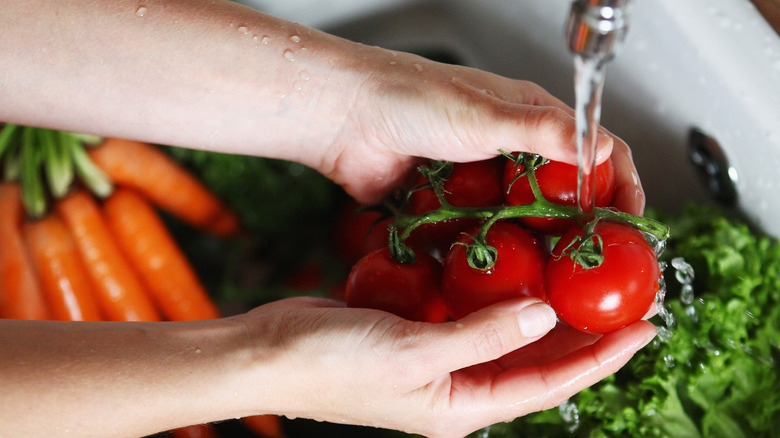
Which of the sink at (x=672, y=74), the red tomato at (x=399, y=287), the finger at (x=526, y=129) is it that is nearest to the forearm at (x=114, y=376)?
the red tomato at (x=399, y=287)

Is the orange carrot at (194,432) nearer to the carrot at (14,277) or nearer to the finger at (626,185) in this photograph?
the carrot at (14,277)

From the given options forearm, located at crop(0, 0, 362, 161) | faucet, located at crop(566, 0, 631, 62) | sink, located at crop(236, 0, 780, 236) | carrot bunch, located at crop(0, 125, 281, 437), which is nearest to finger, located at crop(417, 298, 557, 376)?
faucet, located at crop(566, 0, 631, 62)

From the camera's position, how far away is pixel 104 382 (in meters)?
0.78

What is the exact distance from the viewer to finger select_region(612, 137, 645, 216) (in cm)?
91

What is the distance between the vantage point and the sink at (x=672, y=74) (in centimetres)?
107

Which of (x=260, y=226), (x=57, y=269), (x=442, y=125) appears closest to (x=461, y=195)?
(x=442, y=125)

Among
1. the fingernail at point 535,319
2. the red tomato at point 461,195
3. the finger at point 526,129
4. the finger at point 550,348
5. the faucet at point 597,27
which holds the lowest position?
the finger at point 550,348

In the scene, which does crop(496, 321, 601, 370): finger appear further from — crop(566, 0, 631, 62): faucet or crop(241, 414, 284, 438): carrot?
crop(241, 414, 284, 438): carrot

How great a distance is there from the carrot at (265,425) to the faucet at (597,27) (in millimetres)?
1097

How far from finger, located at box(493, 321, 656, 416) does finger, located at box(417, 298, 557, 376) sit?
7cm

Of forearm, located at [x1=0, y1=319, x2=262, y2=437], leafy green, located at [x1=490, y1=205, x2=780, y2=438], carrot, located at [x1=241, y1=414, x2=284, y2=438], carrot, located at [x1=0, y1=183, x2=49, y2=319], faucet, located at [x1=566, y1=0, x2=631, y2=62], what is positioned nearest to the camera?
faucet, located at [x1=566, y1=0, x2=631, y2=62]

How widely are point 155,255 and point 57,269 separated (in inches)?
7.5

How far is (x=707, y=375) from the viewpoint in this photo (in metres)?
1.01

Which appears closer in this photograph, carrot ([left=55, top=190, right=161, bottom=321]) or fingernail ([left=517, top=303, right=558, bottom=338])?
fingernail ([left=517, top=303, right=558, bottom=338])
